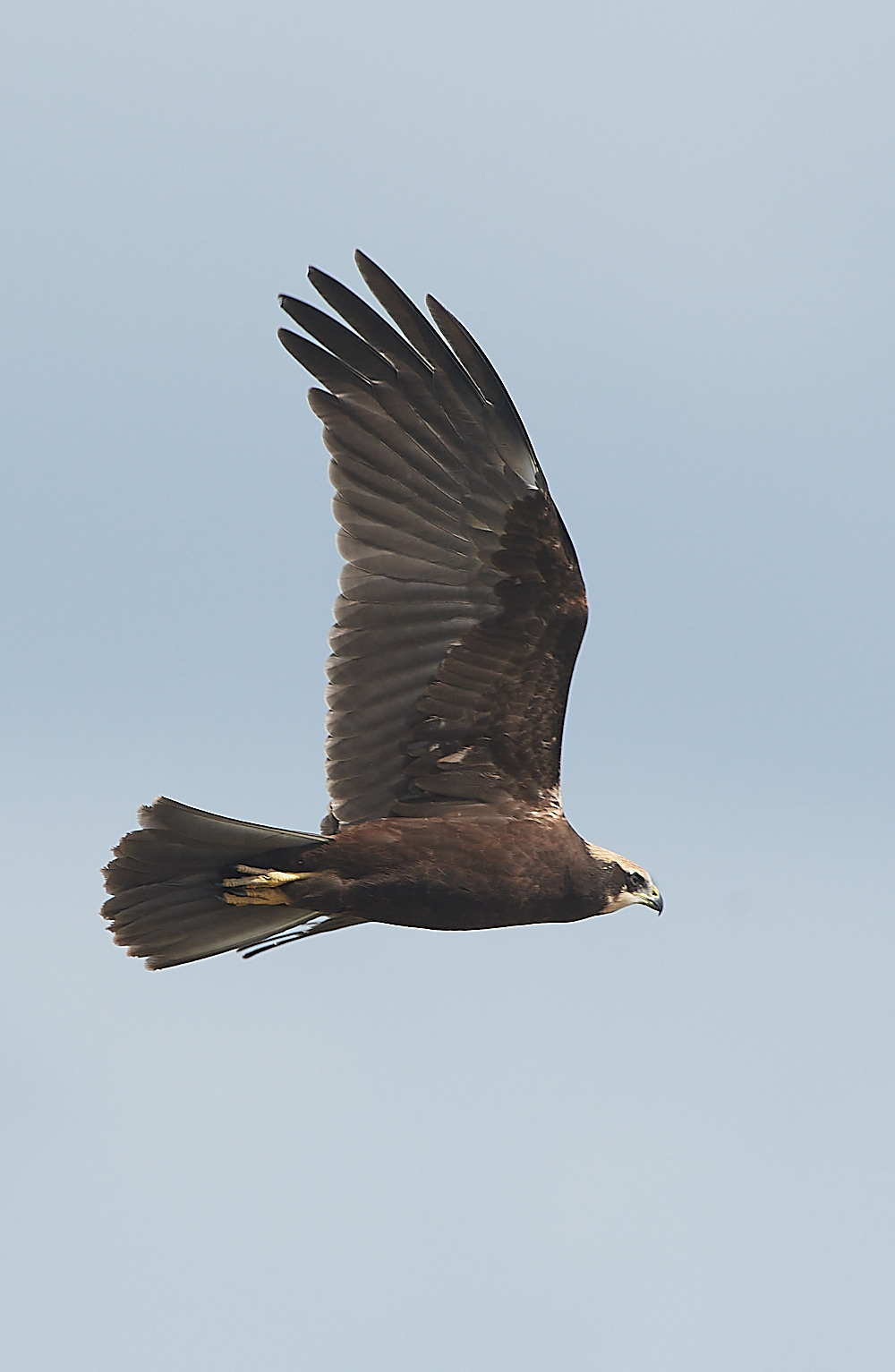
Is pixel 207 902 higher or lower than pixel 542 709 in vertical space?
lower

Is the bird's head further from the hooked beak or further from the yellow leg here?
the yellow leg

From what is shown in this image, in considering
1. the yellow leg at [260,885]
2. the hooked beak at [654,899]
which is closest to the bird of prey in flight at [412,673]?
the yellow leg at [260,885]

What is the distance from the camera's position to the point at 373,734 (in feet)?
44.8

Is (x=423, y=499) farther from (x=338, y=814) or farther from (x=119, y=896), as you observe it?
(x=119, y=896)

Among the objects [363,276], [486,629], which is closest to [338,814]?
[486,629]

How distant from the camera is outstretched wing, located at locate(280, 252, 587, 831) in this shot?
13312 millimetres

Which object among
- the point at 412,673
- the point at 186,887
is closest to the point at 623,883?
the point at 412,673

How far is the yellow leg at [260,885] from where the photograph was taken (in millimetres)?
13445

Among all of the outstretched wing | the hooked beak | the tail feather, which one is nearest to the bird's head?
the hooked beak

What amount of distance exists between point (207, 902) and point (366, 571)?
2.00m

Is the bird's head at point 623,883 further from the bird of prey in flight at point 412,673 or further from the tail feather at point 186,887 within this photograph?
the tail feather at point 186,887

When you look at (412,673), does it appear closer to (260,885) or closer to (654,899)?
(260,885)

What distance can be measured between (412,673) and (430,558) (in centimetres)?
64

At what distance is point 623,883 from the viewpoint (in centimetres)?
1417
